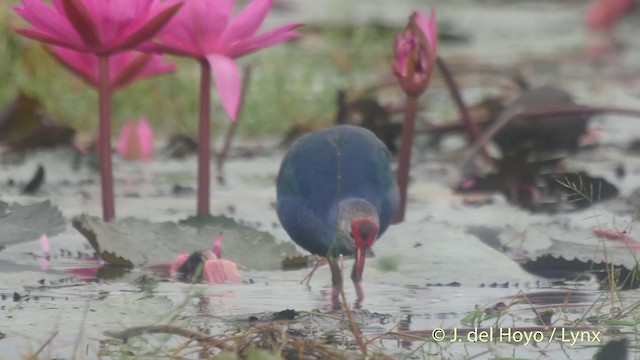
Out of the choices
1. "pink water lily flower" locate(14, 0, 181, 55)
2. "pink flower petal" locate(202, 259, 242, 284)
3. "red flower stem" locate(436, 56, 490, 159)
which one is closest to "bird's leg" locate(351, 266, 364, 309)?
"pink flower petal" locate(202, 259, 242, 284)

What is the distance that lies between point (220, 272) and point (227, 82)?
0.36 metres

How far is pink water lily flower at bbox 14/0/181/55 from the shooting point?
2.49 m

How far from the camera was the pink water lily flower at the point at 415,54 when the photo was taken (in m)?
2.76

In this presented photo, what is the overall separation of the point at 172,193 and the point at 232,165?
61 cm

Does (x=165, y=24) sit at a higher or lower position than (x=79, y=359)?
higher

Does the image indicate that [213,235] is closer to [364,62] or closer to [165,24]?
[165,24]

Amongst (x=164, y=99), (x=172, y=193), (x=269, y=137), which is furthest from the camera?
(x=164, y=99)

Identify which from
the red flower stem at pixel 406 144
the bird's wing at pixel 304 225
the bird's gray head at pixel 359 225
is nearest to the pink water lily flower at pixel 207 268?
the bird's wing at pixel 304 225

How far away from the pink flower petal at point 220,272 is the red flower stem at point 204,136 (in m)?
0.34

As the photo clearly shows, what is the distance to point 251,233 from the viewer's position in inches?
106

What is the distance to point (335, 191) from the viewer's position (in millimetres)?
2373

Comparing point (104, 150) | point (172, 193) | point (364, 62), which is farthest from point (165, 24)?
point (364, 62)

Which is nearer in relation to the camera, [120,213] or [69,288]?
[69,288]

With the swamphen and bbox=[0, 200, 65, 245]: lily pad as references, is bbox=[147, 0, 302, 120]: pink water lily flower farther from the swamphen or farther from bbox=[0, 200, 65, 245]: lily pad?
bbox=[0, 200, 65, 245]: lily pad
